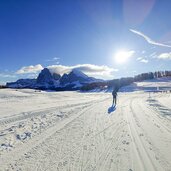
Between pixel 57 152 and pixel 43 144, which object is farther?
pixel 43 144

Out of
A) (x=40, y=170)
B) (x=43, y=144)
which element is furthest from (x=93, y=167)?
(x=43, y=144)

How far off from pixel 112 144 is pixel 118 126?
136 inches

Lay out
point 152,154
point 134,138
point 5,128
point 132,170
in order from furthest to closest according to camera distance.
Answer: point 5,128 < point 134,138 < point 152,154 < point 132,170

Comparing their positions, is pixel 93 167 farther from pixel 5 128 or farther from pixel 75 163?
pixel 5 128

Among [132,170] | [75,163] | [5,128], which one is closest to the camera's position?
[132,170]

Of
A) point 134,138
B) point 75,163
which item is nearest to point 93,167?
point 75,163

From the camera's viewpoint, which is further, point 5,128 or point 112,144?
point 5,128

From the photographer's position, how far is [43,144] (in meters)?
8.20

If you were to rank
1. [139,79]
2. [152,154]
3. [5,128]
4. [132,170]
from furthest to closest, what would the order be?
[139,79]
[5,128]
[152,154]
[132,170]

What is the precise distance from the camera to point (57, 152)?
7227 millimetres

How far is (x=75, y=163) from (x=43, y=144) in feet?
7.69

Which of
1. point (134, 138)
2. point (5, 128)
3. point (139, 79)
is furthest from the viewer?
point (139, 79)

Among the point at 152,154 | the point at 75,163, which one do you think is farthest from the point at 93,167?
the point at 152,154

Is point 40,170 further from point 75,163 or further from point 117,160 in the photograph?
point 117,160
